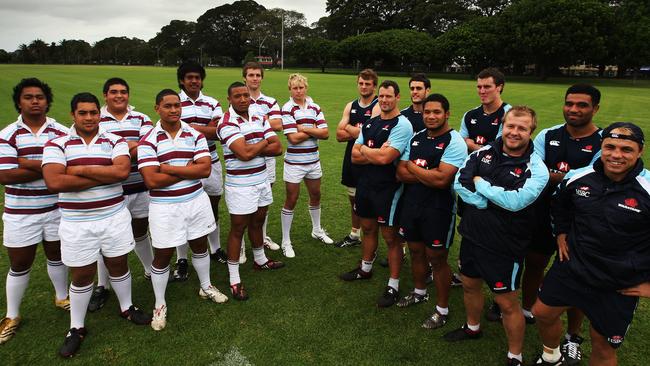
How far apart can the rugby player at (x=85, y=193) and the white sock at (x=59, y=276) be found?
62cm

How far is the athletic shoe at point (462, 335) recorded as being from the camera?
3871 millimetres

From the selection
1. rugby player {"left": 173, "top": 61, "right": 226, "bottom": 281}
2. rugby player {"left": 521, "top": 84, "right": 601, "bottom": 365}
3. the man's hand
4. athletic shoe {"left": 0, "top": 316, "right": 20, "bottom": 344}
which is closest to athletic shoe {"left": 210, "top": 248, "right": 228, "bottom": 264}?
rugby player {"left": 173, "top": 61, "right": 226, "bottom": 281}

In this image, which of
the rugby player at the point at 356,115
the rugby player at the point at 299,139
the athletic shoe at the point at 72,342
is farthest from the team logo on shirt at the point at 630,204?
the athletic shoe at the point at 72,342

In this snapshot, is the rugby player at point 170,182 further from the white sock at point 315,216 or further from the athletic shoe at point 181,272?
the white sock at point 315,216

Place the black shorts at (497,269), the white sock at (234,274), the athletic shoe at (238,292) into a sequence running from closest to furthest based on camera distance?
the black shorts at (497,269) < the athletic shoe at (238,292) < the white sock at (234,274)

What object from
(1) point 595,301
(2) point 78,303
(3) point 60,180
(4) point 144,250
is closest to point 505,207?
(1) point 595,301

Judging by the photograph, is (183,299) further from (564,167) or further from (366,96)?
(564,167)

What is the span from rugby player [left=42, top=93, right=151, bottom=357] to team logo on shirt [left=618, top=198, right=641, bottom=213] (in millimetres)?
4086

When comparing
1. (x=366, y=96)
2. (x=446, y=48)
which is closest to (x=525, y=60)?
(x=446, y=48)

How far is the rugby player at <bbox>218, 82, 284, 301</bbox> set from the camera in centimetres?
448

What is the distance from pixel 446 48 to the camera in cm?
5278

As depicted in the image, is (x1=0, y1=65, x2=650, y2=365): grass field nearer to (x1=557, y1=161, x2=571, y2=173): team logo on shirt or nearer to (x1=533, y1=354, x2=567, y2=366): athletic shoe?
(x1=533, y1=354, x2=567, y2=366): athletic shoe

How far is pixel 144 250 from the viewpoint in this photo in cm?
487

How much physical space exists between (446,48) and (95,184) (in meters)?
55.8
